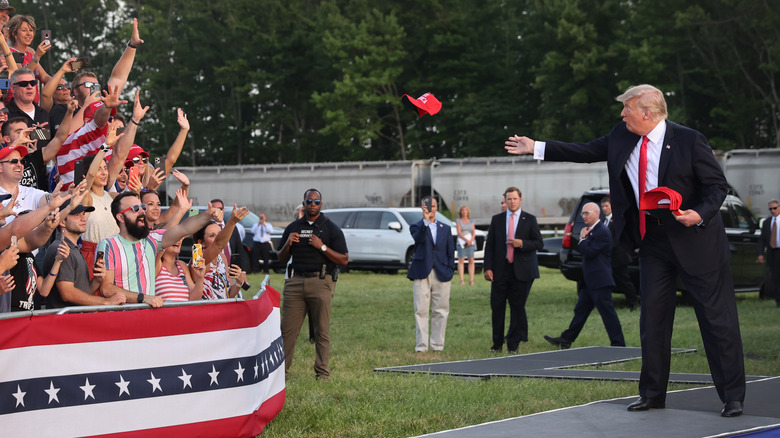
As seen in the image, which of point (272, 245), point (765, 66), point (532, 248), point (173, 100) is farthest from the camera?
point (173, 100)

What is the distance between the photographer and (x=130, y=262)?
693 centimetres

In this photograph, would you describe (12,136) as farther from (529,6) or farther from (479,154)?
(529,6)

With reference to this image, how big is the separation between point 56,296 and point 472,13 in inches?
2059

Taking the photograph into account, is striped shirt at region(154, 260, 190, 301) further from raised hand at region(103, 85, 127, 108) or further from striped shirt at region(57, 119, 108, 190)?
raised hand at region(103, 85, 127, 108)

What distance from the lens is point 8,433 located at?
5.38 meters

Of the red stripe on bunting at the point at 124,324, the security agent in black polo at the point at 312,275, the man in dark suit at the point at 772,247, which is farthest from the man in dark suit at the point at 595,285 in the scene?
the red stripe on bunting at the point at 124,324

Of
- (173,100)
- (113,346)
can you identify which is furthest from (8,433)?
(173,100)

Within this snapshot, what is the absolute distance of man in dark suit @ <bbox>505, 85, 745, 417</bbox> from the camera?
6402 mm

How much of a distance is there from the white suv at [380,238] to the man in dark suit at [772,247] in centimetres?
964

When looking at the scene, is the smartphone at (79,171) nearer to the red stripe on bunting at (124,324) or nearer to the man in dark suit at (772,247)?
the red stripe on bunting at (124,324)

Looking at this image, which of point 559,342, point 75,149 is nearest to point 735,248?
point 559,342

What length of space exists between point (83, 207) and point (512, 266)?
7097mm

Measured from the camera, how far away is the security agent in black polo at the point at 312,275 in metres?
9.80

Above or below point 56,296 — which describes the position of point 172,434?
below
